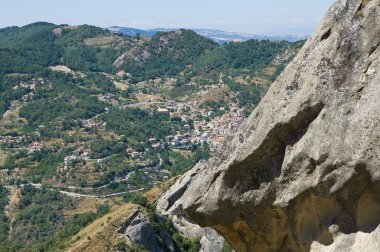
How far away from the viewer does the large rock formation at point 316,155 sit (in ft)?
35.9

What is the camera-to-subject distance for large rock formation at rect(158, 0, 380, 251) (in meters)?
10.9

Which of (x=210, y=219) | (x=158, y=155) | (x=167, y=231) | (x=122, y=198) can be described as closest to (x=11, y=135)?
(x=158, y=155)

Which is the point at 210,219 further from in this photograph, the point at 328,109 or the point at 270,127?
the point at 328,109

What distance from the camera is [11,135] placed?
160375 millimetres

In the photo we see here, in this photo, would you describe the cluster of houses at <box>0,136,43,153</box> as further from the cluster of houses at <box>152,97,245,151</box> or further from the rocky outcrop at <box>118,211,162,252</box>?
the rocky outcrop at <box>118,211,162,252</box>

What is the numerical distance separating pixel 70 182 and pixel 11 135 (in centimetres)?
4836

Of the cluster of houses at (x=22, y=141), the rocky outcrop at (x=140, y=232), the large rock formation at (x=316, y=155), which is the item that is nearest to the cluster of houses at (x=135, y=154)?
the cluster of houses at (x=22, y=141)

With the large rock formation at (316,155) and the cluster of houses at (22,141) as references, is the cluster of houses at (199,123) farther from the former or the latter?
the large rock formation at (316,155)

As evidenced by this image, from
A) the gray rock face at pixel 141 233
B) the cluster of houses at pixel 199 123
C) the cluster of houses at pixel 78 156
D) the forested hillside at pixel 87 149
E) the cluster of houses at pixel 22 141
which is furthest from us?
the cluster of houses at pixel 199 123

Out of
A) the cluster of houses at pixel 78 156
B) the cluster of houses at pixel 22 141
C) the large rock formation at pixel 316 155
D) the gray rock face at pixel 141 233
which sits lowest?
the cluster of houses at pixel 22 141

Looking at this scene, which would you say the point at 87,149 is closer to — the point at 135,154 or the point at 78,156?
the point at 78,156

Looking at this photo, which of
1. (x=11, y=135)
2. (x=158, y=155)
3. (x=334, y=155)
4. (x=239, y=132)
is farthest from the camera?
(x=11, y=135)

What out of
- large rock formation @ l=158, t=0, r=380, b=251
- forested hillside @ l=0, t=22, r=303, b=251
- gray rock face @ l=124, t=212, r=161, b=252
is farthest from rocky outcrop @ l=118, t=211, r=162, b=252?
large rock formation @ l=158, t=0, r=380, b=251

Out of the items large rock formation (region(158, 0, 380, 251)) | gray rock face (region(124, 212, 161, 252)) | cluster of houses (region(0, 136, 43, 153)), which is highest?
large rock formation (region(158, 0, 380, 251))
